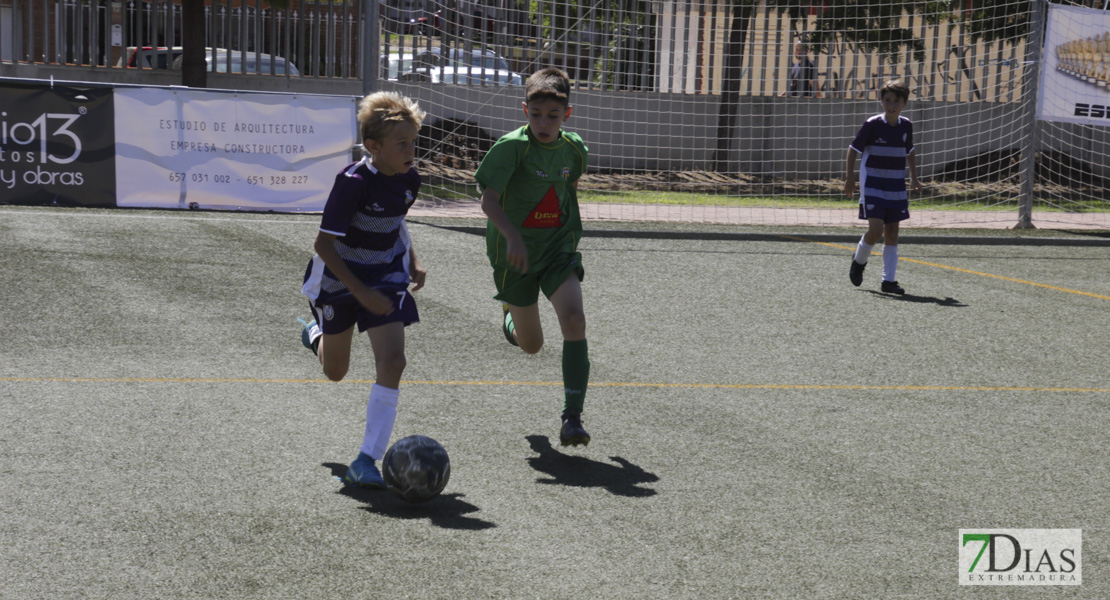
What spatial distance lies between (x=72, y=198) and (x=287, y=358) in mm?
7558

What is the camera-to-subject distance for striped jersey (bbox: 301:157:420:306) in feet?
15.6

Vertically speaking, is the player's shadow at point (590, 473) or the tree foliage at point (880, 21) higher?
the tree foliage at point (880, 21)

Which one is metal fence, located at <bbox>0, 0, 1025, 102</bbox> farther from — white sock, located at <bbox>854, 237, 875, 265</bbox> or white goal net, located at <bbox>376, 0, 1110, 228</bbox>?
white sock, located at <bbox>854, 237, 875, 265</bbox>

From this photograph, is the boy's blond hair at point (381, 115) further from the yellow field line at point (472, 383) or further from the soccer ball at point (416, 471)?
the yellow field line at point (472, 383)

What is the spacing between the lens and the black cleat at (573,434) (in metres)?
5.28

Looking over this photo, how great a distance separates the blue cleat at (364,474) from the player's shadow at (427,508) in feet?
0.15

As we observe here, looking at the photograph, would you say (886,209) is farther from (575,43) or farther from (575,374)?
(575,43)

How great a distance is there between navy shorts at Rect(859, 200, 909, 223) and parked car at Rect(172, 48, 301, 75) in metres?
12.3

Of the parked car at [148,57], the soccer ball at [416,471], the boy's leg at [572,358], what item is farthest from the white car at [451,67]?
the soccer ball at [416,471]

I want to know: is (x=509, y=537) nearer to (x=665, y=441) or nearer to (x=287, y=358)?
(x=665, y=441)

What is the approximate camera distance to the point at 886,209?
10578mm

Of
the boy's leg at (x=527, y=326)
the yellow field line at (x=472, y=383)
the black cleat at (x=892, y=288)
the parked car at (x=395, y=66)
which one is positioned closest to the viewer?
the boy's leg at (x=527, y=326)

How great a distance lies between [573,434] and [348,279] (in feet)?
4.19

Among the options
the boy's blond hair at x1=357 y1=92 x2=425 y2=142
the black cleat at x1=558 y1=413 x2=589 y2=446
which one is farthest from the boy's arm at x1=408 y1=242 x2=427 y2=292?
the black cleat at x1=558 y1=413 x2=589 y2=446
